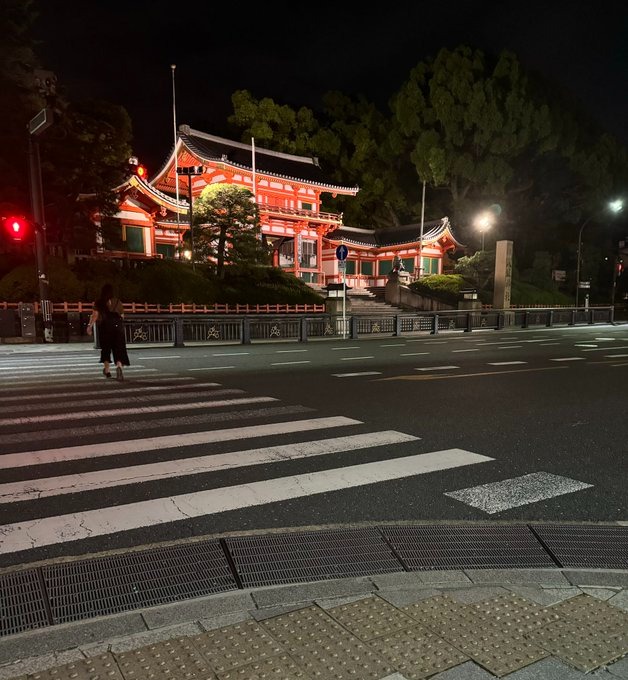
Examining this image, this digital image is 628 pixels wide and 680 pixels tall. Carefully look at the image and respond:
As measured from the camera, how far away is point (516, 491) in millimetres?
3992

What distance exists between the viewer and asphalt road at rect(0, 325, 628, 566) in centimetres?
350

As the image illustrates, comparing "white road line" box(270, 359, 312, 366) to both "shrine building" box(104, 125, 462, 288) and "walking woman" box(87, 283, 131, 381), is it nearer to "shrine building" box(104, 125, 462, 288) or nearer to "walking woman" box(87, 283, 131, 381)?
"walking woman" box(87, 283, 131, 381)

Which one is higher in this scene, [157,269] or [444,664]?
[157,269]

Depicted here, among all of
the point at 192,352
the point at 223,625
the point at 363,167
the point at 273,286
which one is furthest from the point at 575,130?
the point at 223,625

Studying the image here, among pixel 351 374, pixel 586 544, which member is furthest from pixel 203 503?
pixel 351 374

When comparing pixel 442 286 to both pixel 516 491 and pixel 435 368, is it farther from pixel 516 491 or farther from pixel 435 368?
pixel 516 491

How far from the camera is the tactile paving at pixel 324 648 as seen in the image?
1948 mm

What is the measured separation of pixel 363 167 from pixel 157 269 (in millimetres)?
33626

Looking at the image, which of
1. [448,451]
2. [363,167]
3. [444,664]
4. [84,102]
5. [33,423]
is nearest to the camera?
[444,664]

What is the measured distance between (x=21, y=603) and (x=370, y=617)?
1815 mm

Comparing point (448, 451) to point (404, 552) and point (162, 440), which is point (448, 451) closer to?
point (404, 552)

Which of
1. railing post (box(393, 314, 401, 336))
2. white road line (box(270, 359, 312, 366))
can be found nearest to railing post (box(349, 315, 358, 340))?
railing post (box(393, 314, 401, 336))

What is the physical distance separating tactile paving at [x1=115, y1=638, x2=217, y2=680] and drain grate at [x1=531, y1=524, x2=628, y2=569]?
7.19ft

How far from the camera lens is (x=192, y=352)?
1528 centimetres
